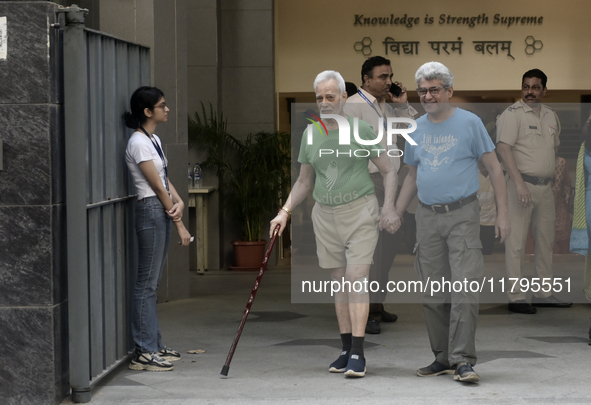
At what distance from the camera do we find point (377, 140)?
5.56 m

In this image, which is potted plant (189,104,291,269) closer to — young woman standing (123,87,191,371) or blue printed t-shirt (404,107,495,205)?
young woman standing (123,87,191,371)

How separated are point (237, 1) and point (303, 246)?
5.17 meters

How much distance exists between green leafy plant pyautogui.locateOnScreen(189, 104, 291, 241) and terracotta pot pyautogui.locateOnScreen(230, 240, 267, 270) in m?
0.13

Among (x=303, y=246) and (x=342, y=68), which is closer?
(x=303, y=246)

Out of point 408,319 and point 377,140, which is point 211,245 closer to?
point 408,319

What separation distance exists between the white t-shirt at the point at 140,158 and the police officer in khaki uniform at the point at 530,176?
3.41 metres

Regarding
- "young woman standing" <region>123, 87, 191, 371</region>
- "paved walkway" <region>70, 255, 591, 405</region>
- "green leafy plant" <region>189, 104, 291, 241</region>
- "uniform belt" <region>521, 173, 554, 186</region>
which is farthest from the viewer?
"green leafy plant" <region>189, 104, 291, 241</region>

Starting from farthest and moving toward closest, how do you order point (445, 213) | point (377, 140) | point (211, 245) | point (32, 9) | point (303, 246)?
point (211, 245)
point (303, 246)
point (377, 140)
point (445, 213)
point (32, 9)

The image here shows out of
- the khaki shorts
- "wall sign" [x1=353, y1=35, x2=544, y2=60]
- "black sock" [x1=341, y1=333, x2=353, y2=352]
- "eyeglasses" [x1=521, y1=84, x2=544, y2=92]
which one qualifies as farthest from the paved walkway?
"wall sign" [x1=353, y1=35, x2=544, y2=60]

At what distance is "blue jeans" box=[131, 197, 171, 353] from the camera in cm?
549

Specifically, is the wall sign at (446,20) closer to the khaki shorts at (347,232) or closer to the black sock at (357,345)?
the khaki shorts at (347,232)

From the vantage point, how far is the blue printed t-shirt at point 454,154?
5.12 m

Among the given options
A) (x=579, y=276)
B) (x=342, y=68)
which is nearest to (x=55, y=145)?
(x=579, y=276)

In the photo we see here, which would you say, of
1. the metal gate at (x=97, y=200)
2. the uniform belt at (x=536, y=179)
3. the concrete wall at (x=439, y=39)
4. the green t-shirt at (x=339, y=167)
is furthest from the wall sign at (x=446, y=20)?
the green t-shirt at (x=339, y=167)
